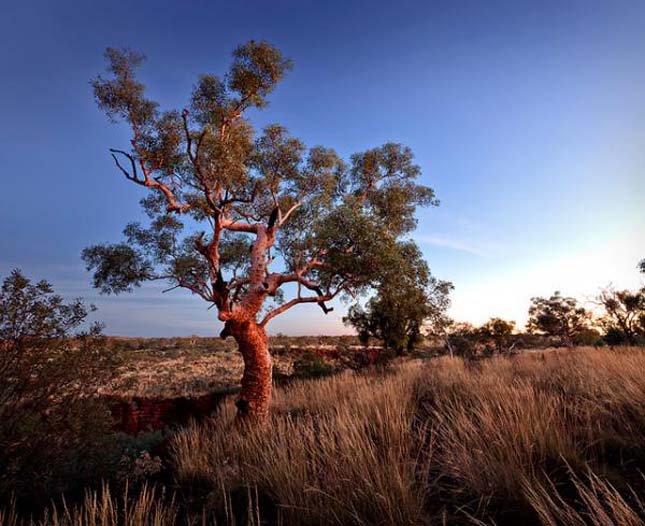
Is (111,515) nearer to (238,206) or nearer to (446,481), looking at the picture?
(446,481)

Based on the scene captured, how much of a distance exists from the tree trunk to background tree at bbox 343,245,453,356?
3.92m

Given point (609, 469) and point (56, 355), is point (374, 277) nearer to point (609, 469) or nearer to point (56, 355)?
point (609, 469)

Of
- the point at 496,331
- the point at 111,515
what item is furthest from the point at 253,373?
the point at 496,331

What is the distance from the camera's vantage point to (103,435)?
5.88m

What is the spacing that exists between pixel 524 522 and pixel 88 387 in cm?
662

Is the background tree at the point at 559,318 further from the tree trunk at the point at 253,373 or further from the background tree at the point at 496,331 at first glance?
the tree trunk at the point at 253,373

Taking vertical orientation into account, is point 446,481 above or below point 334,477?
below

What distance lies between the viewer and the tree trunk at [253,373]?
8.85 metres

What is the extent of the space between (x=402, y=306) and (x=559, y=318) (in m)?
29.2

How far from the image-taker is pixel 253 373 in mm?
9070

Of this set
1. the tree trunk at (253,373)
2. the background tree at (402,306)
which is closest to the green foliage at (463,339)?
the background tree at (402,306)

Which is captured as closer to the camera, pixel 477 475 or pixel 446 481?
pixel 477 475

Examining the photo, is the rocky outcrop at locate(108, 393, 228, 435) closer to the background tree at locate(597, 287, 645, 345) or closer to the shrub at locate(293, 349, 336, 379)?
the shrub at locate(293, 349, 336, 379)

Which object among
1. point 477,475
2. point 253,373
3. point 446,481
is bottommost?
point 446,481
